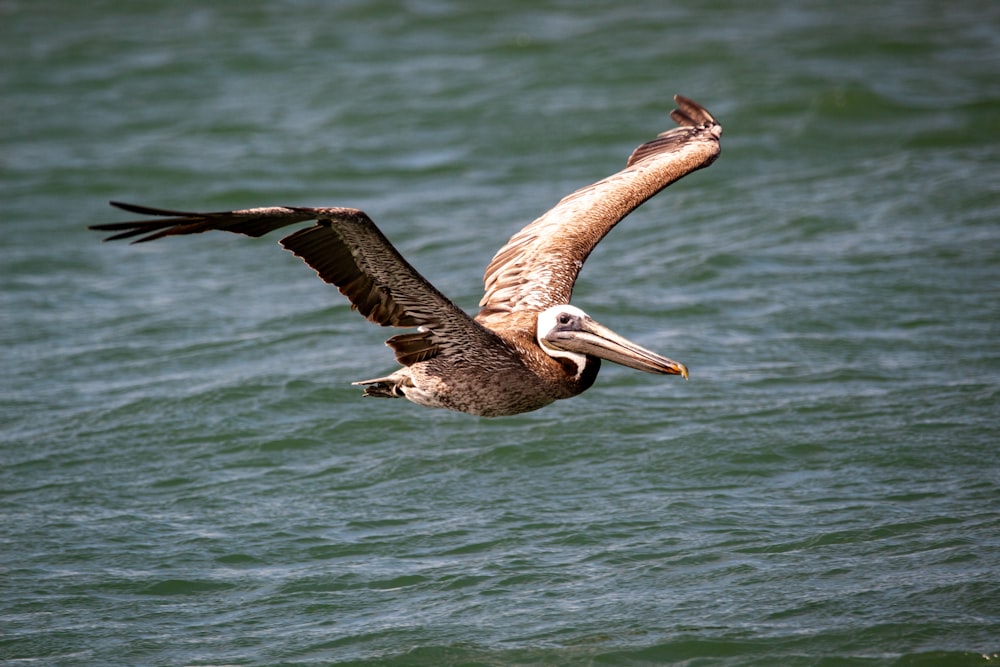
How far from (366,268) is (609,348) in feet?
4.63

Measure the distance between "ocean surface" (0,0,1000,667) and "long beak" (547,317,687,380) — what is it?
1422 mm

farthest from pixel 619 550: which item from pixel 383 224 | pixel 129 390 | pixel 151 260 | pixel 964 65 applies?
pixel 964 65

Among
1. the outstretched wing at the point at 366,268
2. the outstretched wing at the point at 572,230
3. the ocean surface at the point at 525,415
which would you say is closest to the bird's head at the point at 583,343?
the outstretched wing at the point at 366,268

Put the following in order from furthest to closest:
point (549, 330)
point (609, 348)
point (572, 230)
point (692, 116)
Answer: point (692, 116) < point (572, 230) < point (549, 330) < point (609, 348)

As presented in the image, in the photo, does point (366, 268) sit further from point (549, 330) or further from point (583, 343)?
point (583, 343)

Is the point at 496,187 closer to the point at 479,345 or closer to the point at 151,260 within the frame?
the point at 151,260

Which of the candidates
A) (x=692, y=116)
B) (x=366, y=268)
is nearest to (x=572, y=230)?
(x=692, y=116)

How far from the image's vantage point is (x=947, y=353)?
10.8 metres

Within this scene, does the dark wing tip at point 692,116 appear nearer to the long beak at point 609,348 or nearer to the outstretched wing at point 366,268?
the long beak at point 609,348

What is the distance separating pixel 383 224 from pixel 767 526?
6762 millimetres

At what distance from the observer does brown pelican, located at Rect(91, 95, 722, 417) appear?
21.9 ft

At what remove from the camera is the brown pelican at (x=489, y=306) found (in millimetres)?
6668

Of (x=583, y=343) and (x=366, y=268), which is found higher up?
(x=366, y=268)

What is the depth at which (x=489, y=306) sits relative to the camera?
8.48 metres
